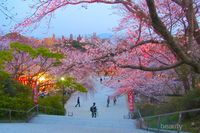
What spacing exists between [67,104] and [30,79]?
20383 mm

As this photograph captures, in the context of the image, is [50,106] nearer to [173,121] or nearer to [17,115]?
[17,115]

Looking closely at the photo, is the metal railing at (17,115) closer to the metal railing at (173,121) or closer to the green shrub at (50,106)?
the green shrub at (50,106)

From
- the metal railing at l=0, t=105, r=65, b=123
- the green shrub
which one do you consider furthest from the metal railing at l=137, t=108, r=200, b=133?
the green shrub

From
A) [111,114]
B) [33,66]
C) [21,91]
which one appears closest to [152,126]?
[21,91]

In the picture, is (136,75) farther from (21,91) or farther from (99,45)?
(99,45)

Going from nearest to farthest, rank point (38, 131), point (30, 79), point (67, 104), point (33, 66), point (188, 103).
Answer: point (38, 131)
point (188, 103)
point (30, 79)
point (33, 66)
point (67, 104)

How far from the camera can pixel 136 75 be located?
73.4 ft

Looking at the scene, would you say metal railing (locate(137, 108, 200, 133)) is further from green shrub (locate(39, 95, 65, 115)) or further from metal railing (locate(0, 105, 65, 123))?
green shrub (locate(39, 95, 65, 115))

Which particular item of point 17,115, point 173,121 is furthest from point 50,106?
point 173,121

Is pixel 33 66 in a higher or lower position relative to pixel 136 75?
higher

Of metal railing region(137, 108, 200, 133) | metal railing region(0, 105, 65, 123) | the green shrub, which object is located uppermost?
the green shrub

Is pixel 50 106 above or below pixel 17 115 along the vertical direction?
above

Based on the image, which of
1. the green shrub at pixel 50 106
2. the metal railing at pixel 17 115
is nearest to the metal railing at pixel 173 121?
the metal railing at pixel 17 115

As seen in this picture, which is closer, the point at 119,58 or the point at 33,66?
the point at 119,58
